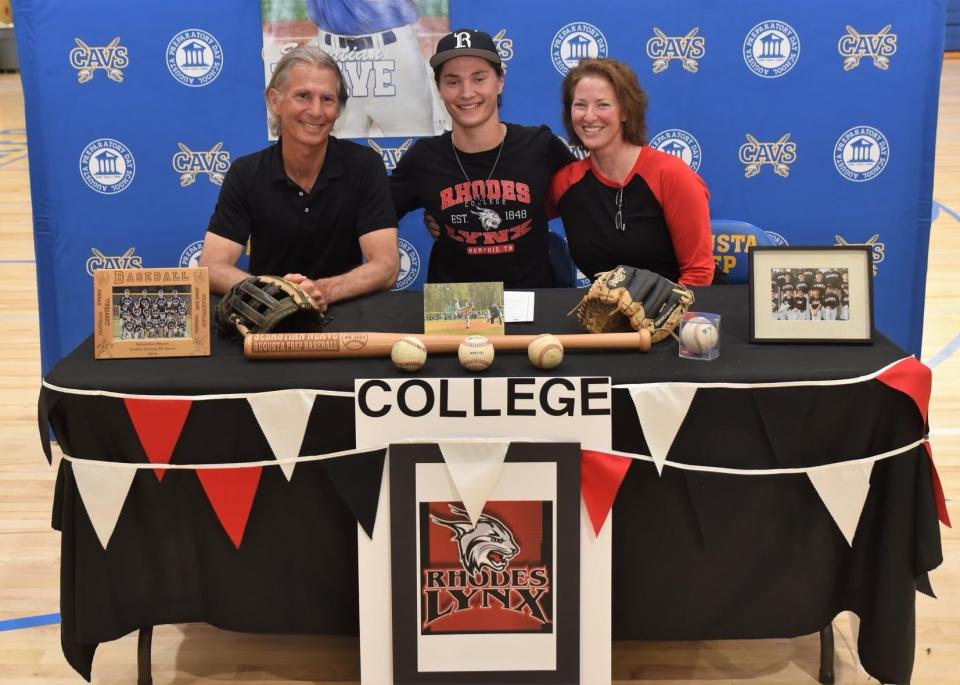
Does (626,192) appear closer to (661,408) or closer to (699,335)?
(699,335)

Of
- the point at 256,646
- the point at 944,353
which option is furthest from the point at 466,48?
the point at 944,353

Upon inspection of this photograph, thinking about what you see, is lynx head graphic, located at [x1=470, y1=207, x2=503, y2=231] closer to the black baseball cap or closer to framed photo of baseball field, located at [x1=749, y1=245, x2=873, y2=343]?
the black baseball cap

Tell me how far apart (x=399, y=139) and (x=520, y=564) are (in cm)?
238

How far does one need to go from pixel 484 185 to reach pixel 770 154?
143 centimetres

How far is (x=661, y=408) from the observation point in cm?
226

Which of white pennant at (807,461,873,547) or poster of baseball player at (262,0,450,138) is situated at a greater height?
poster of baseball player at (262,0,450,138)

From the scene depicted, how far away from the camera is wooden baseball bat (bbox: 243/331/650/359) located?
2.40m

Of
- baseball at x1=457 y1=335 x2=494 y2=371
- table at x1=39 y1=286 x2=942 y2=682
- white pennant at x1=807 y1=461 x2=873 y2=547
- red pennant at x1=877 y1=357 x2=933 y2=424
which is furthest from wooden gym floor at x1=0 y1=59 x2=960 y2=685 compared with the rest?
baseball at x1=457 y1=335 x2=494 y2=371

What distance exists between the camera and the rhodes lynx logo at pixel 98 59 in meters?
4.11

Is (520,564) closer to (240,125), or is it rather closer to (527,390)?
(527,390)

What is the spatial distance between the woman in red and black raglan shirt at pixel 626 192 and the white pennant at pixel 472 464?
1.18 m

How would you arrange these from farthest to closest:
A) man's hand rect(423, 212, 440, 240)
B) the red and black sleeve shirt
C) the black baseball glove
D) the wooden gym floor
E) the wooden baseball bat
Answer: man's hand rect(423, 212, 440, 240) → the red and black sleeve shirt → the wooden gym floor → the black baseball glove → the wooden baseball bat

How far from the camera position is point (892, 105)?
4.15 m

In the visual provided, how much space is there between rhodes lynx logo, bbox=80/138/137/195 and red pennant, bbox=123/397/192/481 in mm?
2221
